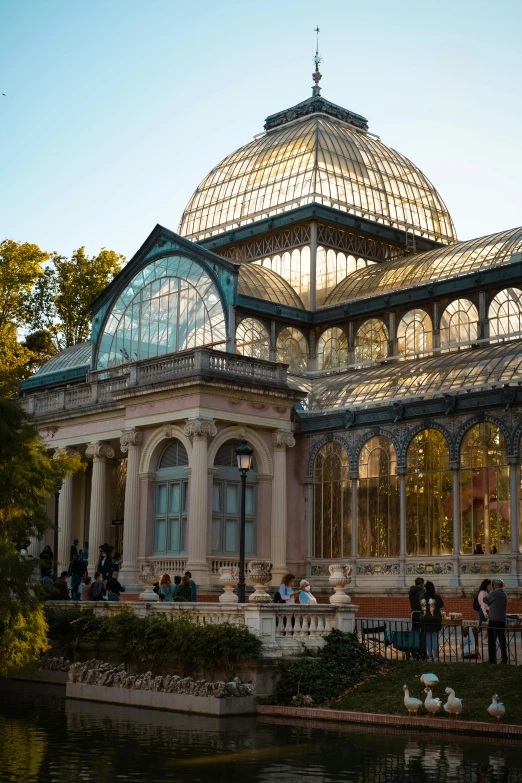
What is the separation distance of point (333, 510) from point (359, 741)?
19.1 metres

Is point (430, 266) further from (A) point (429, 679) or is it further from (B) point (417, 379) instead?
(A) point (429, 679)

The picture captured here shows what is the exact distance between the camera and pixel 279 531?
1389 inches

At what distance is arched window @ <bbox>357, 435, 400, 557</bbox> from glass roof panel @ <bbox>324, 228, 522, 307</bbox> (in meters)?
7.36

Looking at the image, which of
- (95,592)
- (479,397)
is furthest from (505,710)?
(479,397)

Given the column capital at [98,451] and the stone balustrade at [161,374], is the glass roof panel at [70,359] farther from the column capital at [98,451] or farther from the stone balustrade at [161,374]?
the column capital at [98,451]

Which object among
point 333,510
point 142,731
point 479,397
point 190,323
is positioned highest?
point 190,323

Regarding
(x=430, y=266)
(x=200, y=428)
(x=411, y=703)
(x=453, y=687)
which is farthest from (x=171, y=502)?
(x=411, y=703)

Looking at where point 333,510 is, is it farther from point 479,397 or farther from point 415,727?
point 415,727

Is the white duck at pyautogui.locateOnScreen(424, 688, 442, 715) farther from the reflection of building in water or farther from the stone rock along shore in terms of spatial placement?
the reflection of building in water

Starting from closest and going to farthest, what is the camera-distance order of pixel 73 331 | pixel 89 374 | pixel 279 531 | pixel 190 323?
pixel 279 531 < pixel 190 323 < pixel 89 374 < pixel 73 331

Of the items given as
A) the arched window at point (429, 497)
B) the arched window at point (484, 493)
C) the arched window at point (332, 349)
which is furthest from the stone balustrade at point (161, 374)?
the arched window at point (484, 493)

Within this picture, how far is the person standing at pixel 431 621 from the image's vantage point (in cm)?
2156

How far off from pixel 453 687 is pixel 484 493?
12.4 meters

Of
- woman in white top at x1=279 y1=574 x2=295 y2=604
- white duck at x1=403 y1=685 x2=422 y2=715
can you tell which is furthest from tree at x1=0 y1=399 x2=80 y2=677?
white duck at x1=403 y1=685 x2=422 y2=715
